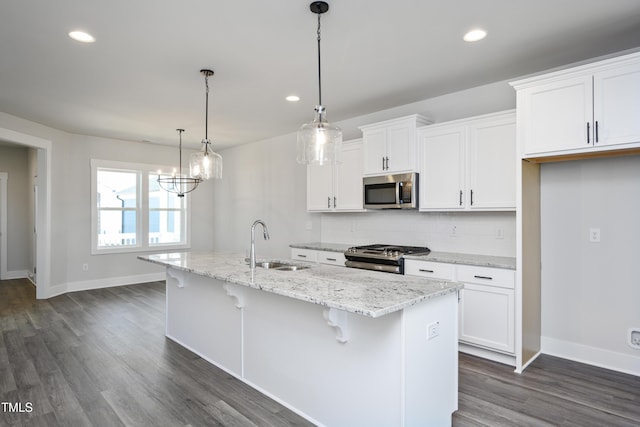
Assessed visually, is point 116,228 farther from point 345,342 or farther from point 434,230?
point 345,342

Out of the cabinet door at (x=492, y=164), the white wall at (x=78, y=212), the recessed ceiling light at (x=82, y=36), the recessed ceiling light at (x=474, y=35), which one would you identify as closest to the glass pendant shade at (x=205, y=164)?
the recessed ceiling light at (x=82, y=36)

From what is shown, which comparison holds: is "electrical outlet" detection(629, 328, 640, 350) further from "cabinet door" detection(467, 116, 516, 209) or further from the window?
the window

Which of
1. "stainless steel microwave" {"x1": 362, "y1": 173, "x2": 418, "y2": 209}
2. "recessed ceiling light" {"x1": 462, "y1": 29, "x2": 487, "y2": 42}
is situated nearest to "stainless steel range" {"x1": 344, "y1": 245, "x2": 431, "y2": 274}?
"stainless steel microwave" {"x1": 362, "y1": 173, "x2": 418, "y2": 209}

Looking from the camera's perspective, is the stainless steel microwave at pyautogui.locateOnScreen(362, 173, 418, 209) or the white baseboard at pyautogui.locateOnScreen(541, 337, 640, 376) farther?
the stainless steel microwave at pyautogui.locateOnScreen(362, 173, 418, 209)

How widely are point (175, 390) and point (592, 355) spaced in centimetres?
341

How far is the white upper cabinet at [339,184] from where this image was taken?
4.59 m

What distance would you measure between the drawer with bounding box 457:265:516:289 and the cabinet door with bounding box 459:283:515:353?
0.04 meters

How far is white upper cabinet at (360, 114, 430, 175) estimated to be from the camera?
3.93 meters

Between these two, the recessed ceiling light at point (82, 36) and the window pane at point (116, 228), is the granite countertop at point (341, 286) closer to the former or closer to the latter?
the recessed ceiling light at point (82, 36)

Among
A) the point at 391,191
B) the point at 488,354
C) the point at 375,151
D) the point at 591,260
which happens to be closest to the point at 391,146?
the point at 375,151

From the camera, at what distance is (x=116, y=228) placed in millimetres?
6715

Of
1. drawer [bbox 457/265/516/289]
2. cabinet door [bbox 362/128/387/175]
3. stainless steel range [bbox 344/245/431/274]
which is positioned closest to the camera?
drawer [bbox 457/265/516/289]

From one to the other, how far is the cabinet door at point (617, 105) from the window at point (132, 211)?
6.81m

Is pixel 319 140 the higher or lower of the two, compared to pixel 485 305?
higher
